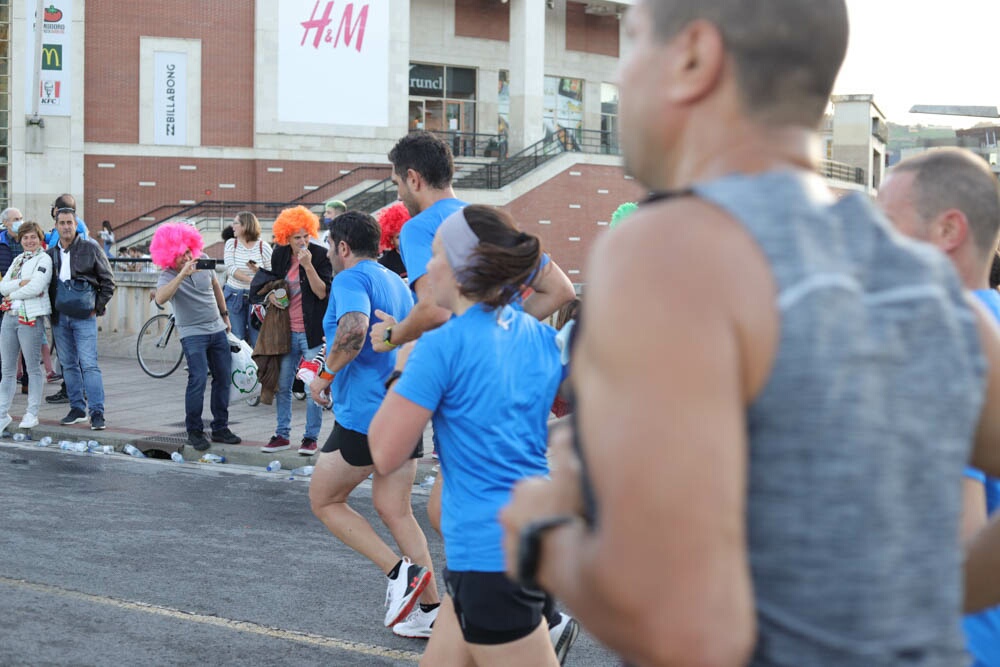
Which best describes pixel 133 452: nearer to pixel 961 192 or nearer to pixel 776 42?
pixel 961 192

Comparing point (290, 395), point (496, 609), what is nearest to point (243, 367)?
point (290, 395)

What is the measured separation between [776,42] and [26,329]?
11117mm

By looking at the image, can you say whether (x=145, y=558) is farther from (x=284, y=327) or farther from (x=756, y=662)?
(x=756, y=662)

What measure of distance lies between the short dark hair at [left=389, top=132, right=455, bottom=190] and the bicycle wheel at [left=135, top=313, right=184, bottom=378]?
11006 millimetres

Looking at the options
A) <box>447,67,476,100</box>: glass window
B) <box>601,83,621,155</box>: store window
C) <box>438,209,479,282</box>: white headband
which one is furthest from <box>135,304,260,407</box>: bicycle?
<box>601,83,621,155</box>: store window

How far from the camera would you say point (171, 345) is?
1625 cm

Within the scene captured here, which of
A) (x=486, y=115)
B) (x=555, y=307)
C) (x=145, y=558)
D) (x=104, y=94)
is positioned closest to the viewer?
(x=555, y=307)

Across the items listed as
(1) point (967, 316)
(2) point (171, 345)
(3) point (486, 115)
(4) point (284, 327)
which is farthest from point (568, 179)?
(1) point (967, 316)

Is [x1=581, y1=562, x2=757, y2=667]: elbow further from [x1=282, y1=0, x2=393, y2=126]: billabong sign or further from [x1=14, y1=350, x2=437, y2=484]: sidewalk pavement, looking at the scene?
[x1=282, y1=0, x2=393, y2=126]: billabong sign

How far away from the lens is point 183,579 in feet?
20.4

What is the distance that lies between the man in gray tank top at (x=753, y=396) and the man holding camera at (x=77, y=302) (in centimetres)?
1074

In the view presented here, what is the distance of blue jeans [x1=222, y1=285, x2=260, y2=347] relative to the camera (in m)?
14.0

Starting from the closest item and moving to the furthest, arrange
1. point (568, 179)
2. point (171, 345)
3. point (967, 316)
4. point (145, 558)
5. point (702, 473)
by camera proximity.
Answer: point (702, 473) < point (967, 316) < point (145, 558) < point (171, 345) < point (568, 179)

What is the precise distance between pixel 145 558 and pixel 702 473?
19.5ft
